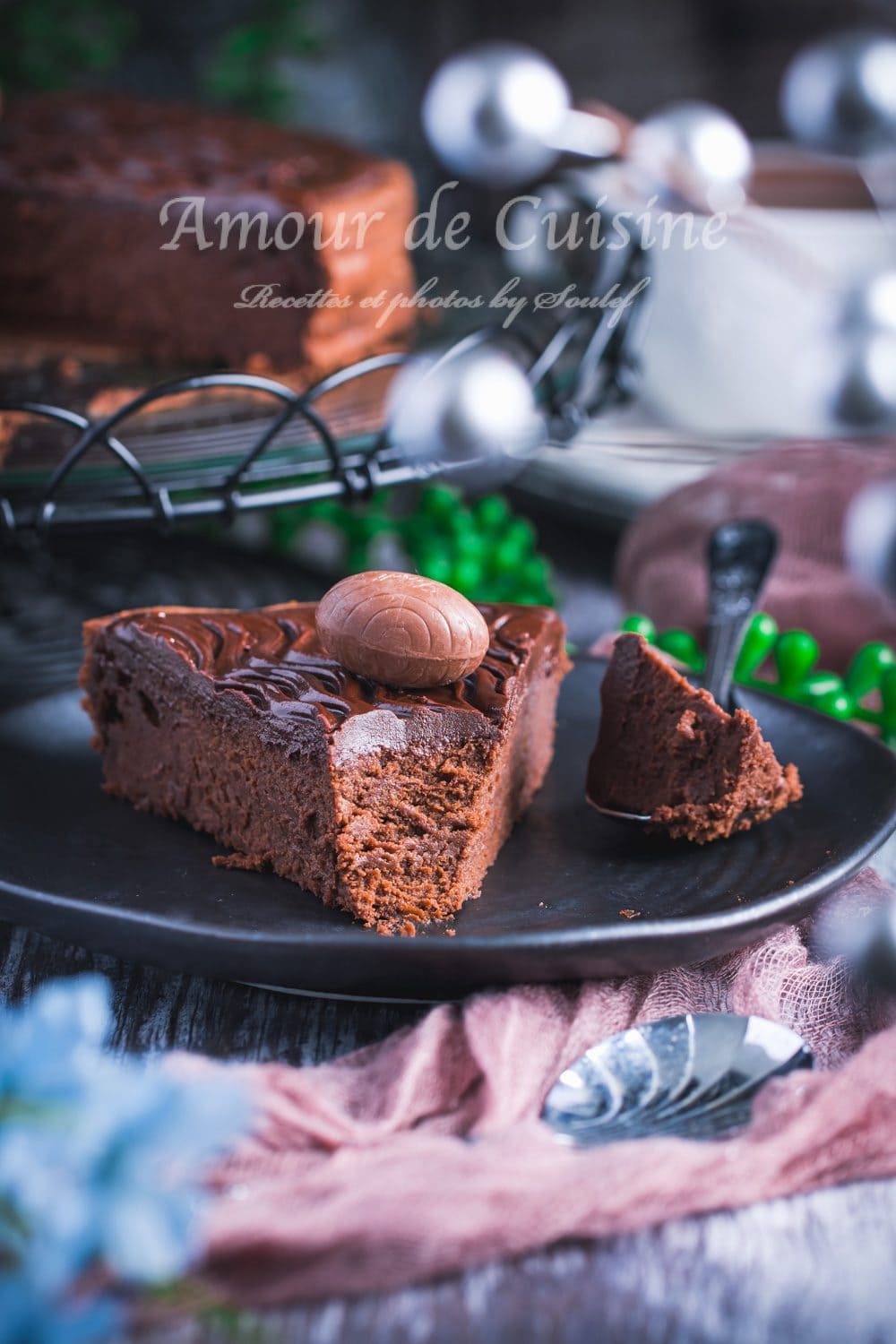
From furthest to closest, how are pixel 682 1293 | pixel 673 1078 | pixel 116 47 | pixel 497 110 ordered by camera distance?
1. pixel 116 47
2. pixel 497 110
3. pixel 673 1078
4. pixel 682 1293

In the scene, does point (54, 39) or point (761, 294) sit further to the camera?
point (54, 39)

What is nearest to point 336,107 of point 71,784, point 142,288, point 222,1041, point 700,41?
point 700,41

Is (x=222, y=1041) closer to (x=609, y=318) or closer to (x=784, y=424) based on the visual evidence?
(x=609, y=318)

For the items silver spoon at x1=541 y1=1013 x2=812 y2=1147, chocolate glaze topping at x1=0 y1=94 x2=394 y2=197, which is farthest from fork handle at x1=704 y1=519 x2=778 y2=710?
chocolate glaze topping at x1=0 y1=94 x2=394 y2=197

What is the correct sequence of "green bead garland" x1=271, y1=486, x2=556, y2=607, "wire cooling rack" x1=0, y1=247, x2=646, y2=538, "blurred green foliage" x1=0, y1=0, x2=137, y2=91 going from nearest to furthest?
"wire cooling rack" x1=0, y1=247, x2=646, y2=538 → "green bead garland" x1=271, y1=486, x2=556, y2=607 → "blurred green foliage" x1=0, y1=0, x2=137, y2=91

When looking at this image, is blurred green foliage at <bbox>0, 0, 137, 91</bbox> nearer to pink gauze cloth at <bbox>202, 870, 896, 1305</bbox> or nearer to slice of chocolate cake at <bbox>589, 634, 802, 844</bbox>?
slice of chocolate cake at <bbox>589, 634, 802, 844</bbox>

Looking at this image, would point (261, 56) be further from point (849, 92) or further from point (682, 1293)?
point (682, 1293)

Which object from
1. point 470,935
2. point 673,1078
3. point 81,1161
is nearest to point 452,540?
point 470,935
